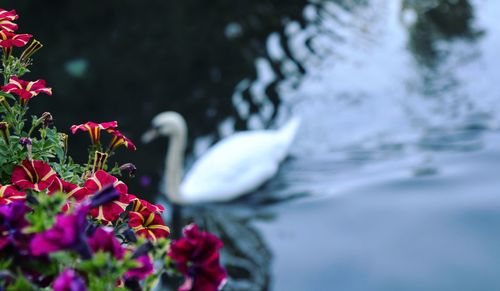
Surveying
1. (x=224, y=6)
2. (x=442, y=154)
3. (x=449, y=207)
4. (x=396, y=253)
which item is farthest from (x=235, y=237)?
(x=224, y=6)

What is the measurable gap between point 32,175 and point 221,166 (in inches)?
141

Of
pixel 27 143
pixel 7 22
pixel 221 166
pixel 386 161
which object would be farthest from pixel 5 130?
pixel 386 161

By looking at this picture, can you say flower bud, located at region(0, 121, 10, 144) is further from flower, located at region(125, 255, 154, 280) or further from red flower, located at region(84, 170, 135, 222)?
flower, located at region(125, 255, 154, 280)

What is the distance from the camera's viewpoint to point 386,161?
190 inches

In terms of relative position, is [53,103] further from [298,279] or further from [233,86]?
[298,279]

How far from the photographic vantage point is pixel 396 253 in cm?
361

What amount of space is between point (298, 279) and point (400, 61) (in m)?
3.34

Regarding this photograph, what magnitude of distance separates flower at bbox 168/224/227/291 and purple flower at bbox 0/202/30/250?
0.47 feet

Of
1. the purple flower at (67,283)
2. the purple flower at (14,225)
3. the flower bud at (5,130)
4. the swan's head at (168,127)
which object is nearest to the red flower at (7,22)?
the flower bud at (5,130)

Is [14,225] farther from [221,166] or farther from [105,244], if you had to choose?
[221,166]

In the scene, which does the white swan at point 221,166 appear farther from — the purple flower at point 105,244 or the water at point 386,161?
the purple flower at point 105,244

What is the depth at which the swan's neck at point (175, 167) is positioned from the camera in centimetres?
449

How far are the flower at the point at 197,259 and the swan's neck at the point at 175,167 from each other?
12.5 feet

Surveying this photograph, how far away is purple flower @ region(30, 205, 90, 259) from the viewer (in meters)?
0.62
